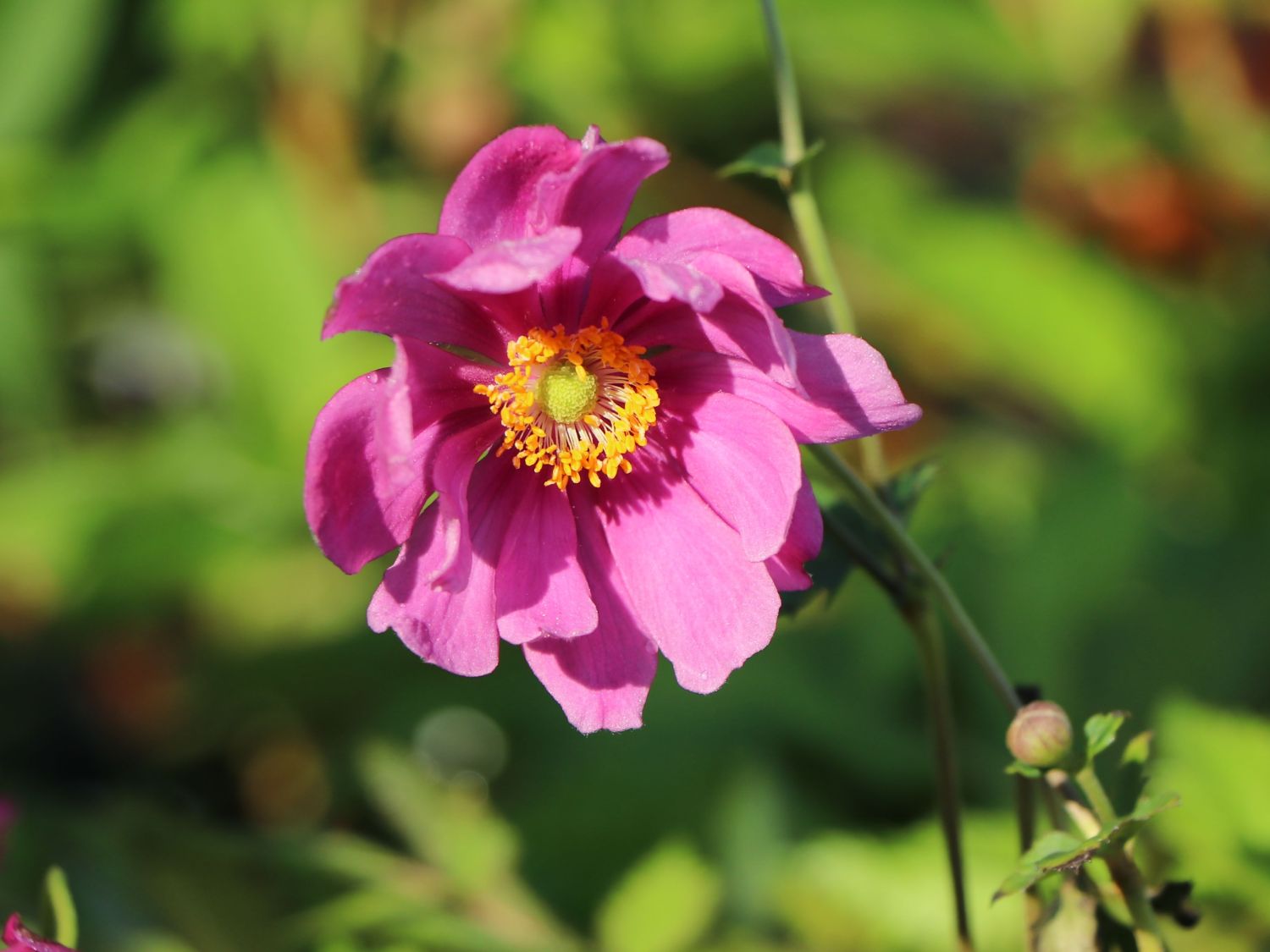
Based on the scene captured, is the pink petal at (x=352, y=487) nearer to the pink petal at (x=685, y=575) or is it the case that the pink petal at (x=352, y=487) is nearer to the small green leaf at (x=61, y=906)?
the pink petal at (x=685, y=575)

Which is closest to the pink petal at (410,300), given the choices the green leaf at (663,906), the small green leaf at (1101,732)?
the small green leaf at (1101,732)

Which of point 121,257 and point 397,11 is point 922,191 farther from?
→ point 121,257

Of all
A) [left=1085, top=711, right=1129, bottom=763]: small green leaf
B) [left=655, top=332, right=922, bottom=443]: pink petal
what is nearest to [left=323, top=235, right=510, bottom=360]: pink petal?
[left=655, top=332, right=922, bottom=443]: pink petal

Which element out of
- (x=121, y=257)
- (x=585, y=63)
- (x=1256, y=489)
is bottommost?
(x=1256, y=489)

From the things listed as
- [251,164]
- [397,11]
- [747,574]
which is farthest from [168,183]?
[747,574]

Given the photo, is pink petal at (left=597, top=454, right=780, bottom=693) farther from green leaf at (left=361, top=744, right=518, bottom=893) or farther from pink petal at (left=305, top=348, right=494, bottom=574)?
green leaf at (left=361, top=744, right=518, bottom=893)
